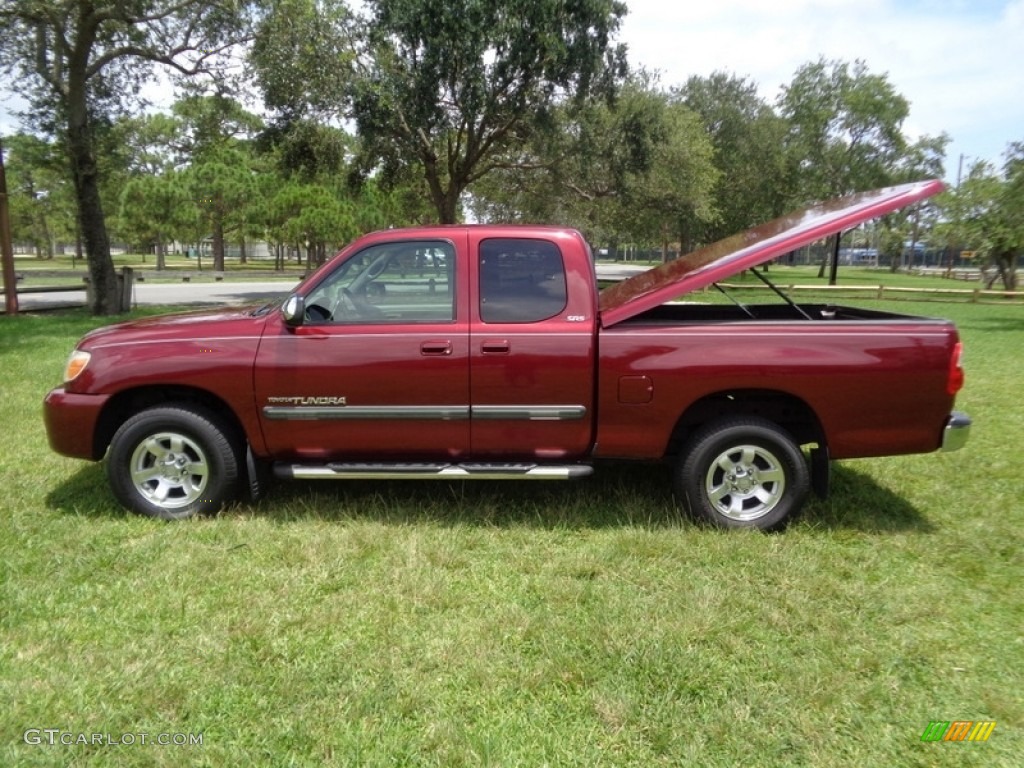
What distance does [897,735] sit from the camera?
2.56 metres

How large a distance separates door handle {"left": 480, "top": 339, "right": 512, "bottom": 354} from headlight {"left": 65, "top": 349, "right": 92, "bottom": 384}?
243 centimetres

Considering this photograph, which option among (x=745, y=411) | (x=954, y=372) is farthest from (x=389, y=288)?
(x=954, y=372)

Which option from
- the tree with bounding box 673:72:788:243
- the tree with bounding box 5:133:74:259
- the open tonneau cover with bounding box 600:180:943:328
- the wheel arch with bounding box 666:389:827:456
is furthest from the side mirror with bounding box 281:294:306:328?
the tree with bounding box 5:133:74:259

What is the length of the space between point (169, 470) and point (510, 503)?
2157mm

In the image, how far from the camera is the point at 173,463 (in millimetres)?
4344

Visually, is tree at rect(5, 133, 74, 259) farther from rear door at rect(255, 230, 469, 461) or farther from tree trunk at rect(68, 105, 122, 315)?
rear door at rect(255, 230, 469, 461)

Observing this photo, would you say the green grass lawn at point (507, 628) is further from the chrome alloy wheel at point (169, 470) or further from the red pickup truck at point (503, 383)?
the red pickup truck at point (503, 383)

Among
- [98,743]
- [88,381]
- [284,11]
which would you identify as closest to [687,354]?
[98,743]

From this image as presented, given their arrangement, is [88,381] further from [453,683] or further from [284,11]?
[284,11]

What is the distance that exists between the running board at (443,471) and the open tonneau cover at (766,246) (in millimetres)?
900

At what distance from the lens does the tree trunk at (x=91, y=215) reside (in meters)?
14.2

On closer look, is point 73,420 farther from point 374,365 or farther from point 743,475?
point 743,475

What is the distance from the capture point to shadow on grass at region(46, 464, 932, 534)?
4395mm

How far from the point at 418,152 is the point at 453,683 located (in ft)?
53.6
